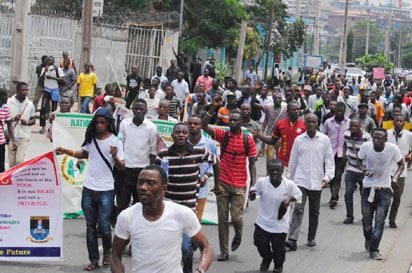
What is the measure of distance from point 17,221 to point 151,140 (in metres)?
1.73

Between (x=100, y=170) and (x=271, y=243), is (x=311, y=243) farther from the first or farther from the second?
(x=100, y=170)

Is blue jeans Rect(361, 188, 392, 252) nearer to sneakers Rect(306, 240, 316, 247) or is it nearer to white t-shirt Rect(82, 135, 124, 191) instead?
sneakers Rect(306, 240, 316, 247)

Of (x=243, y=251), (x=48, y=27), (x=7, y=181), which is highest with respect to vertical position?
(x=48, y=27)

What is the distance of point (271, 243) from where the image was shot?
10.3 meters

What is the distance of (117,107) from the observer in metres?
12.5

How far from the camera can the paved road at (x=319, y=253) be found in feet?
33.7

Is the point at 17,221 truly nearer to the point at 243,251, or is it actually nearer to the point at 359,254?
the point at 243,251

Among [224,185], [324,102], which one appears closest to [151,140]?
[224,185]

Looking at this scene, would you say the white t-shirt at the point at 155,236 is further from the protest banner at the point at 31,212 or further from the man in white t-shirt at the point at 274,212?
the man in white t-shirt at the point at 274,212

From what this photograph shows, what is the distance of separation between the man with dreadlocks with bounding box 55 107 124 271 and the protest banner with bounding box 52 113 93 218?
99.6 inches

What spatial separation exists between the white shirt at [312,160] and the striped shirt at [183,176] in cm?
265

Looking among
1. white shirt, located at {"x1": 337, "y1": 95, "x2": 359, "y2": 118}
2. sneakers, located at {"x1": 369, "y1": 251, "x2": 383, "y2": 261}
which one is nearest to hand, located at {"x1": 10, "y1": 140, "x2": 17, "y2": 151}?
sneakers, located at {"x1": 369, "y1": 251, "x2": 383, "y2": 261}

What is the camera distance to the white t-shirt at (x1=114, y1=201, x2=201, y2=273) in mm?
5879

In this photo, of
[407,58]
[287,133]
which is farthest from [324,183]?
[407,58]
